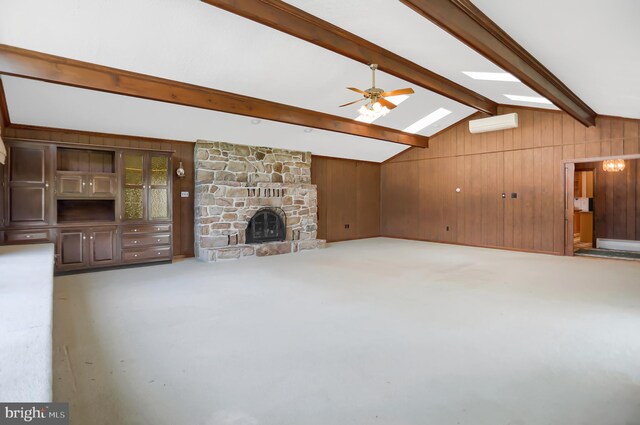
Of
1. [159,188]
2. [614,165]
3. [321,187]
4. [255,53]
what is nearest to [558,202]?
[614,165]

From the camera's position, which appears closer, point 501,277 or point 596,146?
point 501,277

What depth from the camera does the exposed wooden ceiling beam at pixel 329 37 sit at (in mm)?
3305

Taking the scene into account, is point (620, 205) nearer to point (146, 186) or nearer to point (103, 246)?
point (146, 186)

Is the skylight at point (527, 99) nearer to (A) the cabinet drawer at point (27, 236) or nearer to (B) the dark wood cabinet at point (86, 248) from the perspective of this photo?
(B) the dark wood cabinet at point (86, 248)

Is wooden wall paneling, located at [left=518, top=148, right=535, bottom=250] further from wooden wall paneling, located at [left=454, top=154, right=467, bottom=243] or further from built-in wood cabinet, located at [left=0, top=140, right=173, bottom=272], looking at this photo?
built-in wood cabinet, located at [left=0, top=140, right=173, bottom=272]

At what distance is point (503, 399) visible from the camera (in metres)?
2.00

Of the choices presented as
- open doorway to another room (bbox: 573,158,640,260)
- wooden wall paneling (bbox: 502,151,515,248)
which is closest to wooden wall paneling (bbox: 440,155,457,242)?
wooden wall paneling (bbox: 502,151,515,248)

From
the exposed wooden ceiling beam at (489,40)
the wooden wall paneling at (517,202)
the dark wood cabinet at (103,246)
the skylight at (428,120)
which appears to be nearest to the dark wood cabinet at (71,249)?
the dark wood cabinet at (103,246)

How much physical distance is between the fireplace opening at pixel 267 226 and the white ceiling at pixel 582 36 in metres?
5.34

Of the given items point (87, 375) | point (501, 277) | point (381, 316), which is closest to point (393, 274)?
point (501, 277)

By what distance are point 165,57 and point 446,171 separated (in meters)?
7.10

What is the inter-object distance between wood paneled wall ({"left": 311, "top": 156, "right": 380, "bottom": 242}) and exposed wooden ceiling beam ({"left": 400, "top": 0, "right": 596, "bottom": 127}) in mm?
5335

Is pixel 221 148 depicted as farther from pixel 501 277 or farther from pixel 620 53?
pixel 620 53

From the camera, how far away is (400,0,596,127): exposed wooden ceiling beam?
3082 millimetres
